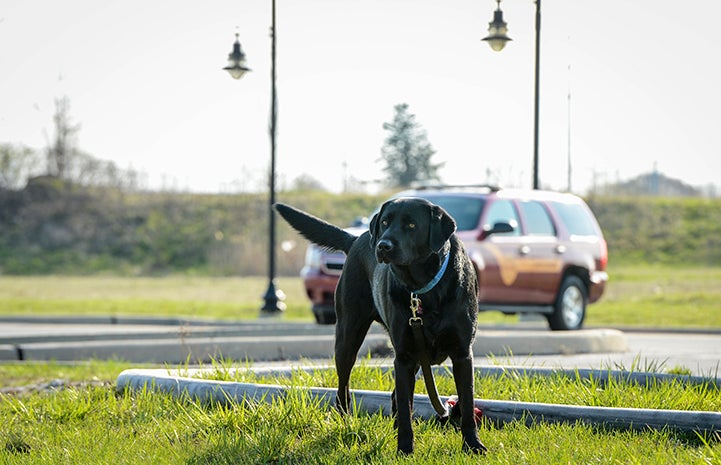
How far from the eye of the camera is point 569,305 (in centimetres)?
1697

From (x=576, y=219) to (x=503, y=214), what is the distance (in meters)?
1.82

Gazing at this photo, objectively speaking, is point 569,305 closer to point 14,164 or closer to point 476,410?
point 476,410

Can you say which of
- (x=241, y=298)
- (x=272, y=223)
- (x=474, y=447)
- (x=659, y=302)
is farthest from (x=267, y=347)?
(x=241, y=298)

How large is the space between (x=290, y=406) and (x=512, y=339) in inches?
241

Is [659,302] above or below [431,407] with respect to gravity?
below

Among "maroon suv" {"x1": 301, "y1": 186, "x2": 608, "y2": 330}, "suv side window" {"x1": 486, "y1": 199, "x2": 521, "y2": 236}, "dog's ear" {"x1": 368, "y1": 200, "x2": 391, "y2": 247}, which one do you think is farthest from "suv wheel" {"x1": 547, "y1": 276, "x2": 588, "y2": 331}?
"dog's ear" {"x1": 368, "y1": 200, "x2": 391, "y2": 247}

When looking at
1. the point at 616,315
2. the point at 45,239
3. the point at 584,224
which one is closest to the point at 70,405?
the point at 584,224

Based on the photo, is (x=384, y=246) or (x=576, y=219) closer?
(x=384, y=246)

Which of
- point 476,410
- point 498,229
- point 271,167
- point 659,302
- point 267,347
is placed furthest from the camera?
point 659,302

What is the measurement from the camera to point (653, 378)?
24.9 ft

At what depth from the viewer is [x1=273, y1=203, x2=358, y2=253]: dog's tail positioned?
24.8 ft

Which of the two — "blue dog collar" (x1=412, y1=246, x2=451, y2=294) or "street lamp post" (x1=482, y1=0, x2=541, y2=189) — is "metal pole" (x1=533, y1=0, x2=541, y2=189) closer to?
"street lamp post" (x1=482, y1=0, x2=541, y2=189)

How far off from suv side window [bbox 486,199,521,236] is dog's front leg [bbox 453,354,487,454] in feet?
31.7

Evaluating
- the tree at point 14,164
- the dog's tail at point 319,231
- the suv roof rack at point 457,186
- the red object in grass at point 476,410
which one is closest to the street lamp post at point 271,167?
the suv roof rack at point 457,186
